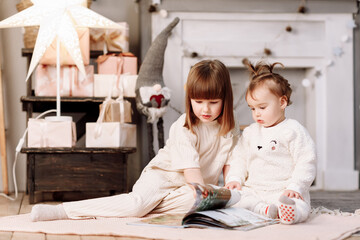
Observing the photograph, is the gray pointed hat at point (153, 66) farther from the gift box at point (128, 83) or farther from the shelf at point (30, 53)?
the shelf at point (30, 53)

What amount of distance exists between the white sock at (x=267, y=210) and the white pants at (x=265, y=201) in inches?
0.8

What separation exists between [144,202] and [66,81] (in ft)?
3.06

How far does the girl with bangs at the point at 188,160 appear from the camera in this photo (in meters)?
1.75

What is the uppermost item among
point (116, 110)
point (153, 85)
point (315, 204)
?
point (153, 85)

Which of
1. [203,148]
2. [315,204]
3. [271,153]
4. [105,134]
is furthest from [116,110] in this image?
[315,204]

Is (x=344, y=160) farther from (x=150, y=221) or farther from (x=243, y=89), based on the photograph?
(x=150, y=221)

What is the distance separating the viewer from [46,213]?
1.67 meters

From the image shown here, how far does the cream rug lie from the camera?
4.74 ft

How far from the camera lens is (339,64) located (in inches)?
113

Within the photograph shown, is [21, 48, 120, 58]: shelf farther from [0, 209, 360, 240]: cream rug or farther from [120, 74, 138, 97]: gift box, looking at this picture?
[0, 209, 360, 240]: cream rug

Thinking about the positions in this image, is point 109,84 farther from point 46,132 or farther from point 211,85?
point 211,85

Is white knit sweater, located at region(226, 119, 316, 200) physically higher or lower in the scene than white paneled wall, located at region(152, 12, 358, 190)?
lower

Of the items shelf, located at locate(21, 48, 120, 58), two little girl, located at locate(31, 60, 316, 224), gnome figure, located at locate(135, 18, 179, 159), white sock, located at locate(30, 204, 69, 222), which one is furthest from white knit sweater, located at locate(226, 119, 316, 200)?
shelf, located at locate(21, 48, 120, 58)

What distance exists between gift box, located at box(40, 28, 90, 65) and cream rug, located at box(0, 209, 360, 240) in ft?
3.04
